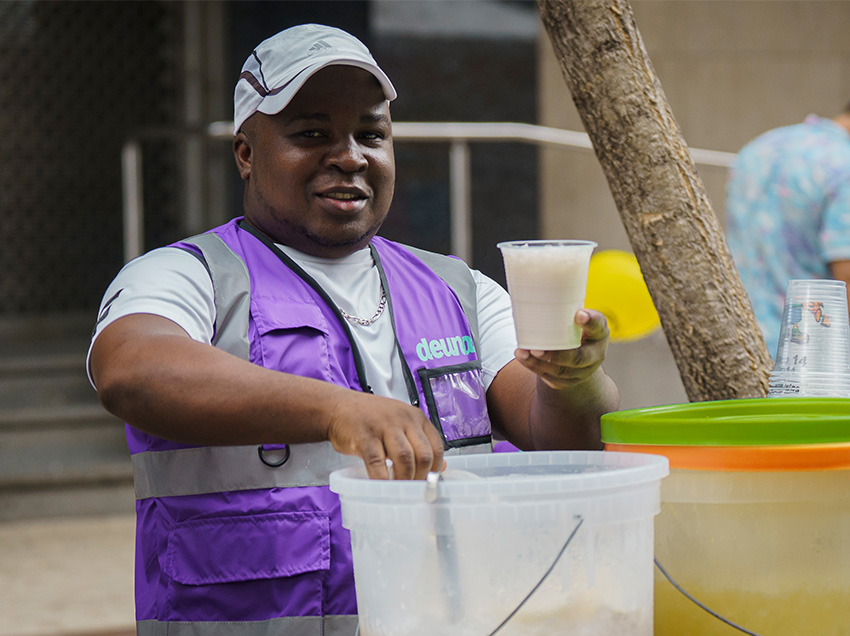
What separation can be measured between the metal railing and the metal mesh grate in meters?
1.49

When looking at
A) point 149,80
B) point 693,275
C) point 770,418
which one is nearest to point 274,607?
point 770,418

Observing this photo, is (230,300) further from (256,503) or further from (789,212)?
(789,212)

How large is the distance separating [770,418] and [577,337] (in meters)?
0.26

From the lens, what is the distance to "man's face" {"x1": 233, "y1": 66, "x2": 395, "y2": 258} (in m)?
1.84

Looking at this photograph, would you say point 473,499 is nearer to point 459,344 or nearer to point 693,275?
point 459,344

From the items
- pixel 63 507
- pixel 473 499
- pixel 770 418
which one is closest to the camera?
pixel 473 499

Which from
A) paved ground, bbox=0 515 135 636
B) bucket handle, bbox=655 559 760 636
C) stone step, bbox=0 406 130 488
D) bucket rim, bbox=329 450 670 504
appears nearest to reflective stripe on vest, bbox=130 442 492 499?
bucket rim, bbox=329 450 670 504

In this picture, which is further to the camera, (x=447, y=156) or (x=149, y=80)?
(x=149, y=80)

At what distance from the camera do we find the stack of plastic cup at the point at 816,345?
164 cm

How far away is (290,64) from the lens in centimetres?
182

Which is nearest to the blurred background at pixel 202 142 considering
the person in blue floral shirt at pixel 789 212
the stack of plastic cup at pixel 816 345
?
the person in blue floral shirt at pixel 789 212

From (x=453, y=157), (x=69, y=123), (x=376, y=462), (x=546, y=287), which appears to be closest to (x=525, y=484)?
(x=376, y=462)

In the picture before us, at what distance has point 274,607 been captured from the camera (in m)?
1.63

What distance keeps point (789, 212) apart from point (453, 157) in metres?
2.83
